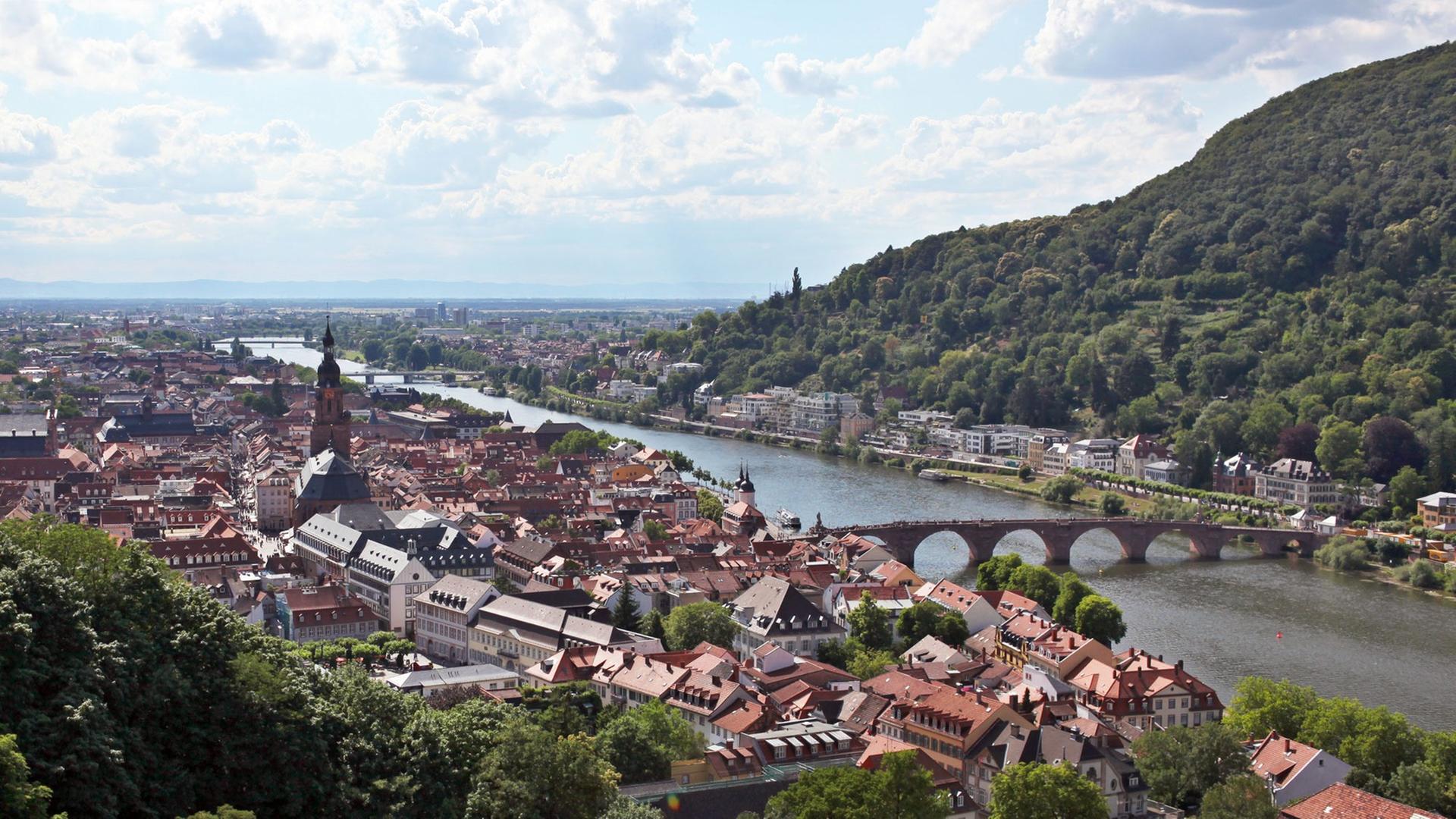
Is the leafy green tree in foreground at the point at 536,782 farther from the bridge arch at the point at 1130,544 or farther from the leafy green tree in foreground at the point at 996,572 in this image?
the bridge arch at the point at 1130,544

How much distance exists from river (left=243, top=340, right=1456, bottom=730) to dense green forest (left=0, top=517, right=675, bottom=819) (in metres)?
22.2

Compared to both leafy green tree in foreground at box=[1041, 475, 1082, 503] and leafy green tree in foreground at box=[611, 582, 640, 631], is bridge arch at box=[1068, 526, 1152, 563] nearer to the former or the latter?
leafy green tree in foreground at box=[1041, 475, 1082, 503]

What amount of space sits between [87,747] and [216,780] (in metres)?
2.16

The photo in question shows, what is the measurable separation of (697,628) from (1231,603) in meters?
20.3

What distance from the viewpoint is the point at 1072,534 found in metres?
61.5

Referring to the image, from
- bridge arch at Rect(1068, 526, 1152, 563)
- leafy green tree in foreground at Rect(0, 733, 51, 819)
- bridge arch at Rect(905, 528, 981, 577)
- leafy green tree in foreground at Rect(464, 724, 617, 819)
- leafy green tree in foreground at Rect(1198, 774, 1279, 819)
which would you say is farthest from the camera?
bridge arch at Rect(1068, 526, 1152, 563)

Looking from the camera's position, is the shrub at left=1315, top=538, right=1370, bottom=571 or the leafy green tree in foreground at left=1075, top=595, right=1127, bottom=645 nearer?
the leafy green tree in foreground at left=1075, top=595, right=1127, bottom=645

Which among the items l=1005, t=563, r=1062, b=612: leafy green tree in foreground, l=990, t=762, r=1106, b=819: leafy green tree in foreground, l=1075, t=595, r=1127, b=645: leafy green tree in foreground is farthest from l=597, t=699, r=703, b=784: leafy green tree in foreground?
l=1005, t=563, r=1062, b=612: leafy green tree in foreground

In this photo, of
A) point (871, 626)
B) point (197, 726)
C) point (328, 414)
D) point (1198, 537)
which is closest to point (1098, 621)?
point (871, 626)

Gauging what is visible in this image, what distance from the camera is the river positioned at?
41.2 m

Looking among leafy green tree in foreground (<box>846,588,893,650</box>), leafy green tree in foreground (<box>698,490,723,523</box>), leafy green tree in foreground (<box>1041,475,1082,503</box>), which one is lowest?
leafy green tree in foreground (<box>1041,475,1082,503</box>)

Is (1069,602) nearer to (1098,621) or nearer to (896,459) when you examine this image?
(1098,621)

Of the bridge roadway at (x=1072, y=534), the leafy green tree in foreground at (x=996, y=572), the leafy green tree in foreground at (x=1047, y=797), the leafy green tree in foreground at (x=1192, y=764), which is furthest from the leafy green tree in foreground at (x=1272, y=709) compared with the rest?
the bridge roadway at (x=1072, y=534)

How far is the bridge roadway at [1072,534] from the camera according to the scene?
2352 inches
